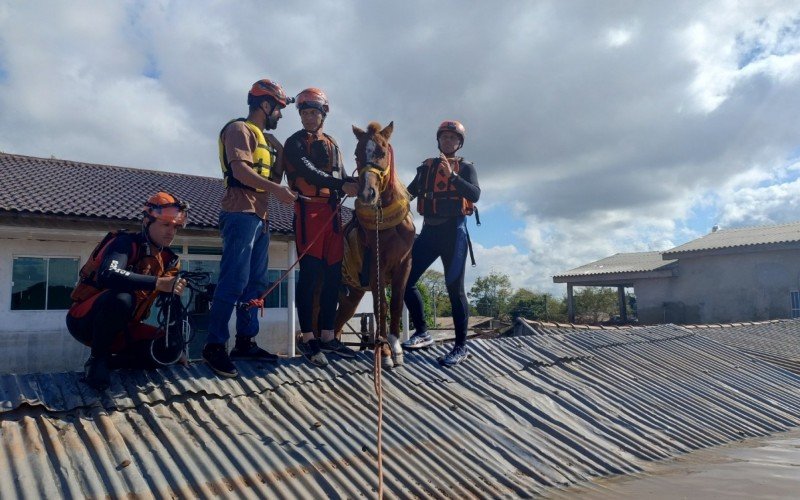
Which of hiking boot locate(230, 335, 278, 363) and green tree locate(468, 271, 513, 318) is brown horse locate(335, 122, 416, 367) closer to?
hiking boot locate(230, 335, 278, 363)

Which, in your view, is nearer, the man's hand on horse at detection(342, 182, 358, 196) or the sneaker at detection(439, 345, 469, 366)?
the man's hand on horse at detection(342, 182, 358, 196)

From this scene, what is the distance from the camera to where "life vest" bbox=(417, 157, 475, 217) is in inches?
213

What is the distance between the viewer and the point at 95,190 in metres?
12.4

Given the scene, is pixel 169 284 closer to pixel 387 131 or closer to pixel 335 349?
pixel 335 349

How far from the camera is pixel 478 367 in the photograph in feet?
17.4

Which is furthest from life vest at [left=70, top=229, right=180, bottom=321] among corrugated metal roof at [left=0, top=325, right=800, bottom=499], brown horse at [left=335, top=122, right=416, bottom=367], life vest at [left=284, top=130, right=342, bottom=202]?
brown horse at [left=335, top=122, right=416, bottom=367]

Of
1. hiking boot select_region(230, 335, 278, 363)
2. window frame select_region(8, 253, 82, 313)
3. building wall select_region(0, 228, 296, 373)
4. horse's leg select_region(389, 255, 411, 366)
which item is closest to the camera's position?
hiking boot select_region(230, 335, 278, 363)

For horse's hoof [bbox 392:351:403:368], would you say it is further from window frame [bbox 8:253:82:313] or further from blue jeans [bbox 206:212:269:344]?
window frame [bbox 8:253:82:313]

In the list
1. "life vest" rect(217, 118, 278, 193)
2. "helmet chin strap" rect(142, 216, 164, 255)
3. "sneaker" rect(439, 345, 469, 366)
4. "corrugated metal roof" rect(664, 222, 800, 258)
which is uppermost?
"corrugated metal roof" rect(664, 222, 800, 258)

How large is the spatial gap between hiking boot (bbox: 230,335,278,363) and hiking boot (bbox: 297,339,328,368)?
275 mm

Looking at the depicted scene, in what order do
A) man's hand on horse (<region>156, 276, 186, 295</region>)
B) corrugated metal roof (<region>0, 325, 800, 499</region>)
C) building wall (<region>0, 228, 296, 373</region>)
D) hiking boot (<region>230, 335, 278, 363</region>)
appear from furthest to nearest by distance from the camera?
1. building wall (<region>0, 228, 296, 373</region>)
2. hiking boot (<region>230, 335, 278, 363</region>)
3. man's hand on horse (<region>156, 276, 186, 295</region>)
4. corrugated metal roof (<region>0, 325, 800, 499</region>)

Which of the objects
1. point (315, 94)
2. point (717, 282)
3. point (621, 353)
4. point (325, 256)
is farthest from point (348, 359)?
point (717, 282)

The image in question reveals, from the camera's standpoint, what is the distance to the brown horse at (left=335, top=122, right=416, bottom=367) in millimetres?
4559

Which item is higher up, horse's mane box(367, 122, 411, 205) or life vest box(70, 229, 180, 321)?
horse's mane box(367, 122, 411, 205)
